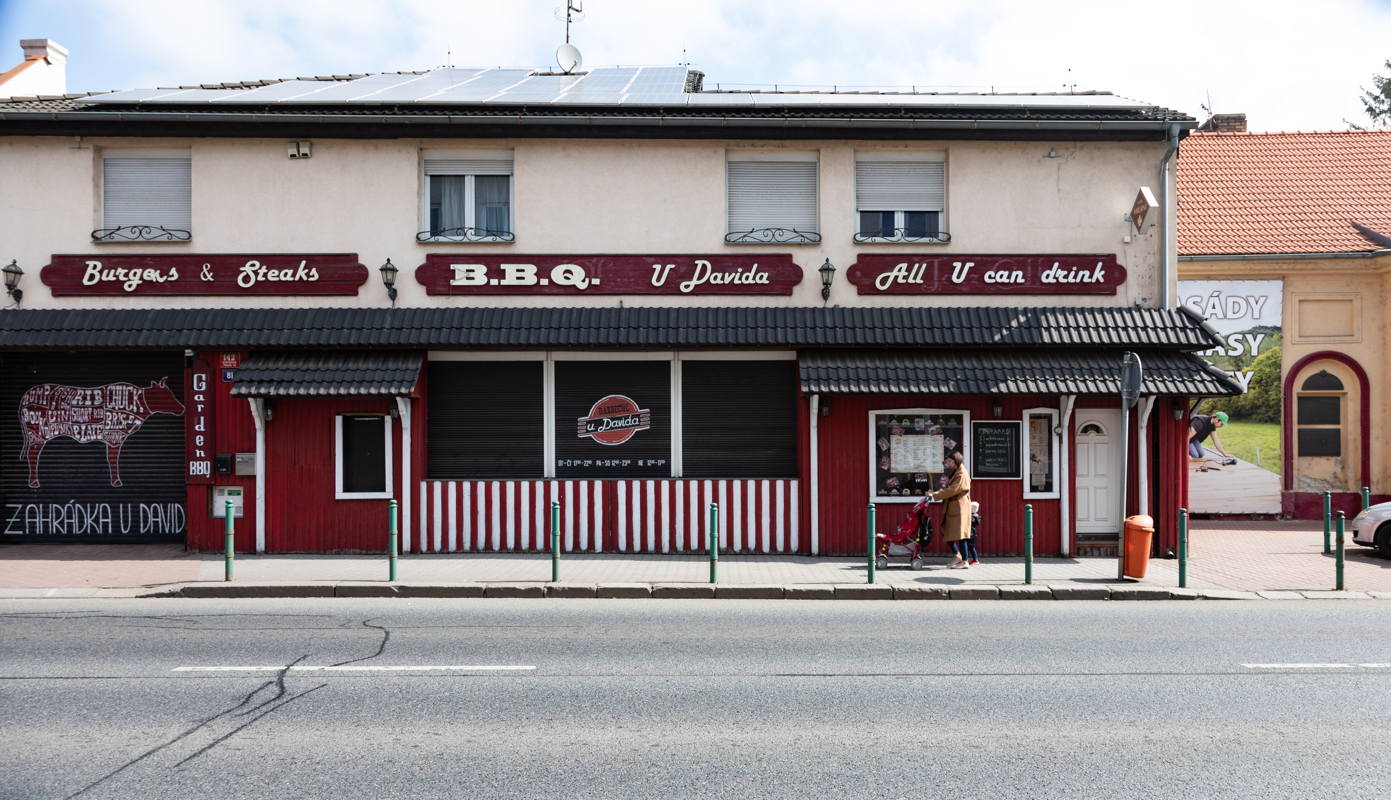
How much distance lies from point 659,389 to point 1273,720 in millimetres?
9679

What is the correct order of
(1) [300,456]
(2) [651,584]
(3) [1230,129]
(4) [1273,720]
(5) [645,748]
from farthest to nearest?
(3) [1230,129]
(1) [300,456]
(2) [651,584]
(4) [1273,720]
(5) [645,748]

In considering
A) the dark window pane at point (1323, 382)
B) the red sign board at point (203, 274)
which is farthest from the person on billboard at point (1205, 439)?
the red sign board at point (203, 274)

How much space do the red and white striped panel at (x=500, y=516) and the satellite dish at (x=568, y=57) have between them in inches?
363

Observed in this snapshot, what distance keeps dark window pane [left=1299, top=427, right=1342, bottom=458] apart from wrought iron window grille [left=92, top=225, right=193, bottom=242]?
2085 cm

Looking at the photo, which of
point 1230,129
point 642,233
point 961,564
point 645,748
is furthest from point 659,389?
point 1230,129

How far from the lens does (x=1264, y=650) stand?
8.79 metres

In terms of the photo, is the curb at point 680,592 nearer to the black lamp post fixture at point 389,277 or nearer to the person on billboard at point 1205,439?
the black lamp post fixture at point 389,277

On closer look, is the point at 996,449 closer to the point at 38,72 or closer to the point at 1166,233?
the point at 1166,233

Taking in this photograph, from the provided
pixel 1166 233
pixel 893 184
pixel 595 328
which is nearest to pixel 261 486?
pixel 595 328

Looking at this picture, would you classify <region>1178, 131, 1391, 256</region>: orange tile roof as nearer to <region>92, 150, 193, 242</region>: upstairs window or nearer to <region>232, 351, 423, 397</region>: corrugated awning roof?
<region>232, 351, 423, 397</region>: corrugated awning roof

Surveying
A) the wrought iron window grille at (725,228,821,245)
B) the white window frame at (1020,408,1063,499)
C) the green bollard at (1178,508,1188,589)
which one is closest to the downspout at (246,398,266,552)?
the wrought iron window grille at (725,228,821,245)

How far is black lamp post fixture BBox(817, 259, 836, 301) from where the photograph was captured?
47.6 feet

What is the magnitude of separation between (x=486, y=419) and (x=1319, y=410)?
16578mm

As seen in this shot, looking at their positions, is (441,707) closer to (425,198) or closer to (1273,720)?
(1273,720)
